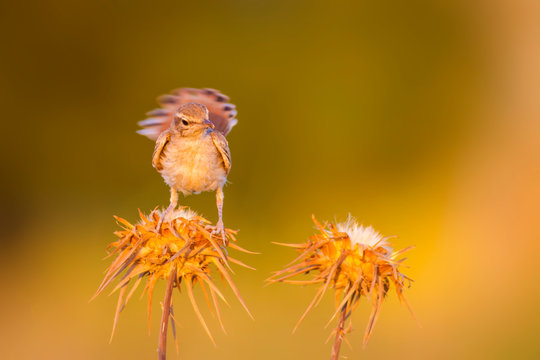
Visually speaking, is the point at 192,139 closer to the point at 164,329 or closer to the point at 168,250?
the point at 168,250

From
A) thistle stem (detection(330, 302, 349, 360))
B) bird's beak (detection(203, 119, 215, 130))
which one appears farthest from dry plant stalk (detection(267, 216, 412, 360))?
bird's beak (detection(203, 119, 215, 130))

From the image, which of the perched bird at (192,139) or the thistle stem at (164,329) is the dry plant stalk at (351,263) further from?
the perched bird at (192,139)

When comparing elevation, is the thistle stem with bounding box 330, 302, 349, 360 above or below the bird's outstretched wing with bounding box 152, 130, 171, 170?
below

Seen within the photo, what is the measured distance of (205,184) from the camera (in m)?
3.30

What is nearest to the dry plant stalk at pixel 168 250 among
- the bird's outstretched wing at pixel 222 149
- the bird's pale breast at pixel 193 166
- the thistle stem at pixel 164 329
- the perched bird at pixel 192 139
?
the thistle stem at pixel 164 329

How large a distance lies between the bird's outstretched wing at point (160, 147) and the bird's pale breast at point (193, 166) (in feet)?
0.14

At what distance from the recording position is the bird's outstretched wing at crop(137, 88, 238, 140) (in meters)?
3.19

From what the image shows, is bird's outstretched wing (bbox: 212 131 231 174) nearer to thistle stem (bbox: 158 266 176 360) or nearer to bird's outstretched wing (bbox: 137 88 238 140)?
bird's outstretched wing (bbox: 137 88 238 140)

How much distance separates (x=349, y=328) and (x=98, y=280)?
692 cm

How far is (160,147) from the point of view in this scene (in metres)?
3.44

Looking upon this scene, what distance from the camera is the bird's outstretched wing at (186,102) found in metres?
3.19

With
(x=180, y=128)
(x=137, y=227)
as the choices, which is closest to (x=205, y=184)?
(x=180, y=128)

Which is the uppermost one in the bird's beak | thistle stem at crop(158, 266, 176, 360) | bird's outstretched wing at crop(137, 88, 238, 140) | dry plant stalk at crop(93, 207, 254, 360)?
bird's outstretched wing at crop(137, 88, 238, 140)

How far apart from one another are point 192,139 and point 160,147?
22 cm
